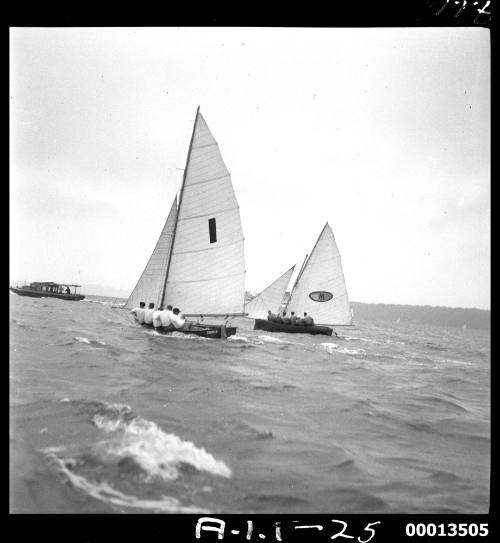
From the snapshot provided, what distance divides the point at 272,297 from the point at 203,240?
62.6 feet

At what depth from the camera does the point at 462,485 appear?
16.6 feet

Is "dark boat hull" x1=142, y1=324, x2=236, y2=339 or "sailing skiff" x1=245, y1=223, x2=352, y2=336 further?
"sailing skiff" x1=245, y1=223, x2=352, y2=336

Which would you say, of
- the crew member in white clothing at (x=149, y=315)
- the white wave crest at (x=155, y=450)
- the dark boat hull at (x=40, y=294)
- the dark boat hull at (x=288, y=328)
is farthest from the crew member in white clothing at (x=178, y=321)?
the dark boat hull at (x=40, y=294)

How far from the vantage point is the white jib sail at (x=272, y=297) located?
122ft

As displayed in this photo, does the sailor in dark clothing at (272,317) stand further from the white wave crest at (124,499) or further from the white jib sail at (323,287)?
the white wave crest at (124,499)

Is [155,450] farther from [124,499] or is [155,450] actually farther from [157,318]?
[157,318]

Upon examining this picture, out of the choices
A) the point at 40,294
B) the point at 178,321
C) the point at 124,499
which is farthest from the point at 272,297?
the point at 40,294

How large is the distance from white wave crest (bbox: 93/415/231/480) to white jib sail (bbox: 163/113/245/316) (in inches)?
576

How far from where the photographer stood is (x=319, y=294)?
34312mm

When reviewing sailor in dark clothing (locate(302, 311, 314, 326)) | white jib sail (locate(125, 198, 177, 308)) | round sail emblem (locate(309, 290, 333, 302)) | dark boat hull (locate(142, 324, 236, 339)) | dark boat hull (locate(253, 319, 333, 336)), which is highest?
white jib sail (locate(125, 198, 177, 308))

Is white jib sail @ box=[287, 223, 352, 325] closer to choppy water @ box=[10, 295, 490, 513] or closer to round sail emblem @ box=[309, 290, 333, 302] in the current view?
round sail emblem @ box=[309, 290, 333, 302]

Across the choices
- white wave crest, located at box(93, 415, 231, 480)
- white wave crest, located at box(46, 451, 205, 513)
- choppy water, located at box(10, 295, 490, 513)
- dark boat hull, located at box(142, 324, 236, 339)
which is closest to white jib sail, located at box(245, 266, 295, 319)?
dark boat hull, located at box(142, 324, 236, 339)

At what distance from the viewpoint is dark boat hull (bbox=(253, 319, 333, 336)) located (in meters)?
33.6
